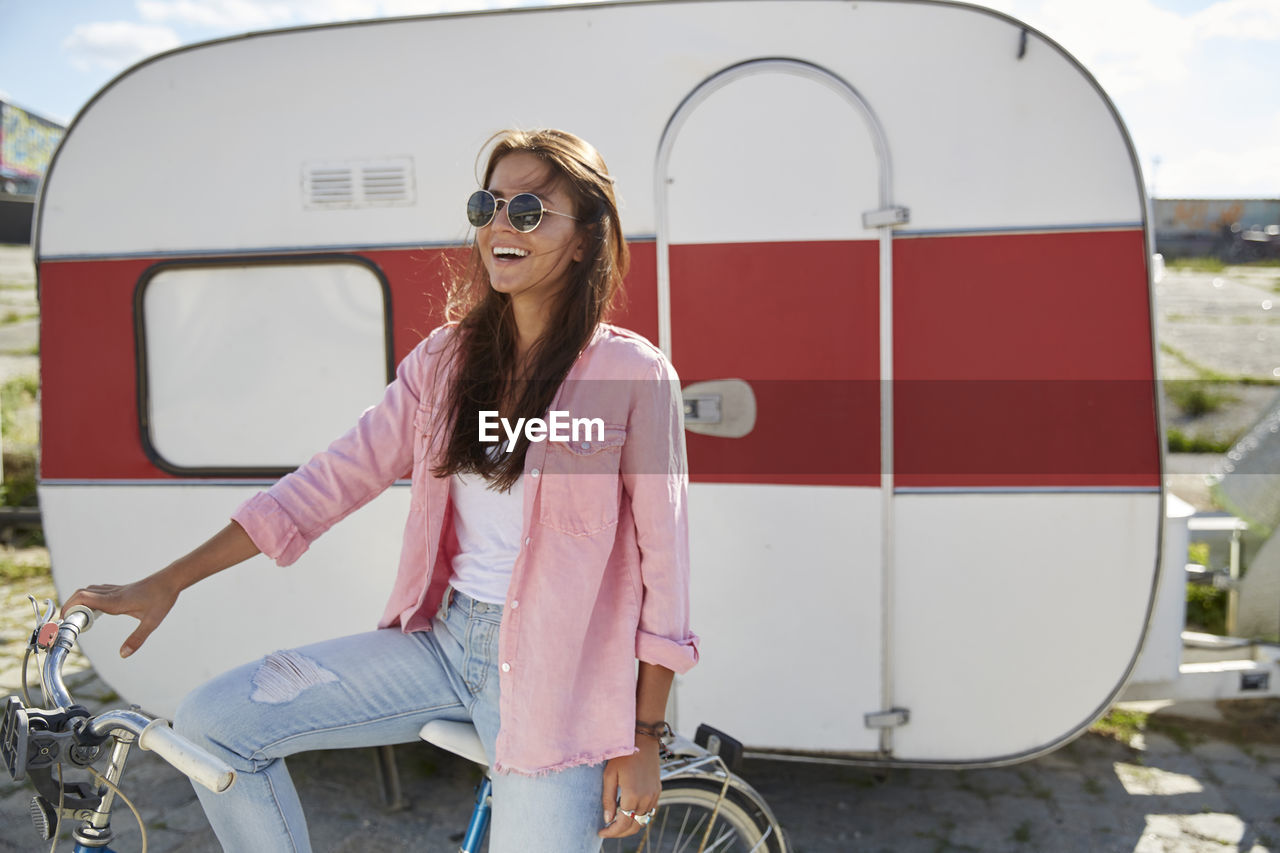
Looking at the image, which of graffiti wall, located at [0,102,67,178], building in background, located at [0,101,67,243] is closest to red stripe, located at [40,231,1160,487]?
building in background, located at [0,101,67,243]

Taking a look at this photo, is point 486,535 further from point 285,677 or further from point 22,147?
point 22,147

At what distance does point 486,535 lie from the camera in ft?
5.85

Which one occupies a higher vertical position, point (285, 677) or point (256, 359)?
point (256, 359)

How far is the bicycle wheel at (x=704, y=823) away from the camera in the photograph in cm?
216

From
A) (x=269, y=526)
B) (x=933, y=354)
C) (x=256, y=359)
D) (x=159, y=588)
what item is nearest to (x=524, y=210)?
(x=269, y=526)

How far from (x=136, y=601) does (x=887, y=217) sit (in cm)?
208

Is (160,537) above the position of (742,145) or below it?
below

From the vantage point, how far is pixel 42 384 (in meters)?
3.17

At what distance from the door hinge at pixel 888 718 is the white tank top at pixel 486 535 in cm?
159

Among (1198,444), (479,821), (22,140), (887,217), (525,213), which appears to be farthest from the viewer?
(22,140)

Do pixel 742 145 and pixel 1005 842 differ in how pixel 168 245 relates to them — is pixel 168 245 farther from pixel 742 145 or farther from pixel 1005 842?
pixel 1005 842

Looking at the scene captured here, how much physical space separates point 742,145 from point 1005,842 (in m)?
2.32

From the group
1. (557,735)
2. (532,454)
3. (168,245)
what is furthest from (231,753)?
(168,245)

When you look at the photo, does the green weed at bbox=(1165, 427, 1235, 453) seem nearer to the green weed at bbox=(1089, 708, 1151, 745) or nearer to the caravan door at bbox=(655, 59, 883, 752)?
the green weed at bbox=(1089, 708, 1151, 745)
